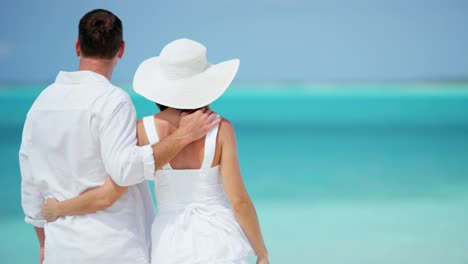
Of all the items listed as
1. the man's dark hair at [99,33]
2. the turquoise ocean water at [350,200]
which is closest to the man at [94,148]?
the man's dark hair at [99,33]

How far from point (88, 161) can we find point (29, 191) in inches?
9.8

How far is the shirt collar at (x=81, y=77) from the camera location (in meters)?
2.11

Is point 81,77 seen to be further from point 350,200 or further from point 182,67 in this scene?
point 350,200

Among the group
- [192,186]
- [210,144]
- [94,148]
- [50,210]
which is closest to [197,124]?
[210,144]

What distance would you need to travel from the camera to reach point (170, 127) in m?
2.12

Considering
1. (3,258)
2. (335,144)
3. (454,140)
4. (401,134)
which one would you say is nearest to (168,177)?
(3,258)

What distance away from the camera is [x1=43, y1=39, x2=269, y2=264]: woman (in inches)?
82.0

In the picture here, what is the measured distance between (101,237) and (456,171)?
6389mm

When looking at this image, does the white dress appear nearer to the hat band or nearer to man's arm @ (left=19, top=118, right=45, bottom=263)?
the hat band

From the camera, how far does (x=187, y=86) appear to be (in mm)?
2131

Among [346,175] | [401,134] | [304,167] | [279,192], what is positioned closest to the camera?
[279,192]

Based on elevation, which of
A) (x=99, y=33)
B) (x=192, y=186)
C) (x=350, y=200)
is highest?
(x=99, y=33)

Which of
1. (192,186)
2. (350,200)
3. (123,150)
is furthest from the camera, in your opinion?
(350,200)

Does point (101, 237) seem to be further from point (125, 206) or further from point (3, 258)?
point (3, 258)
